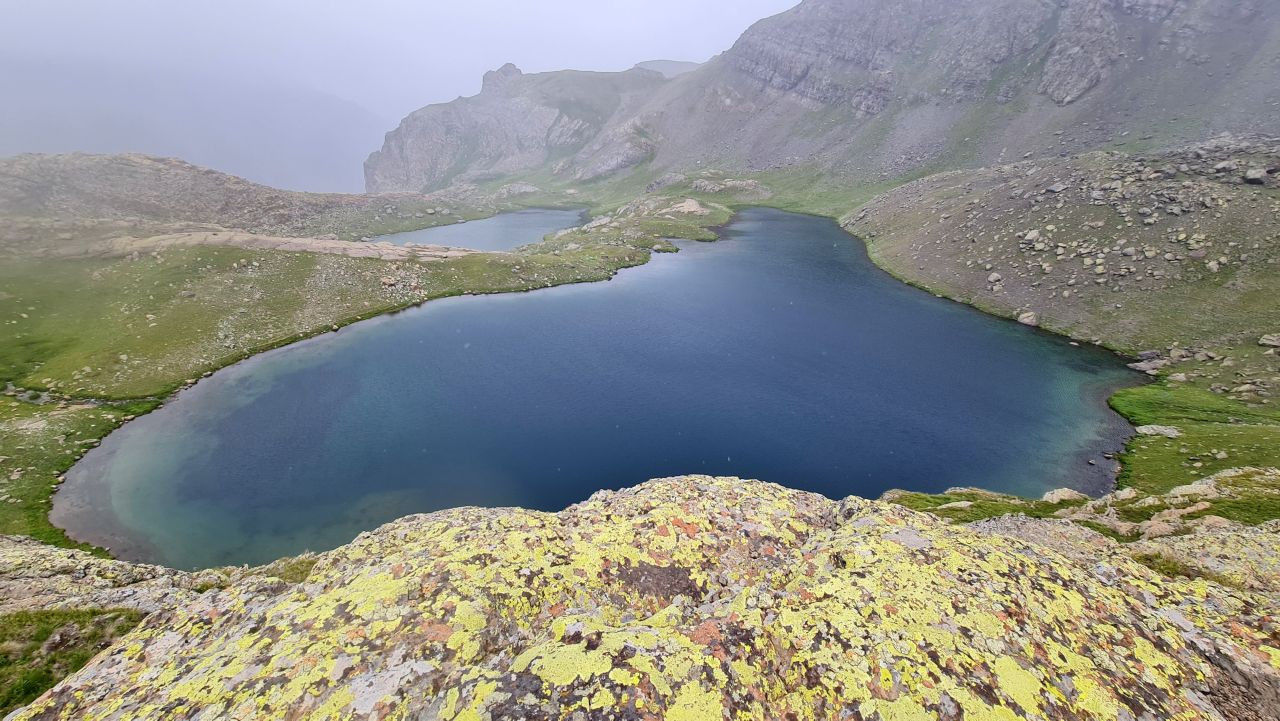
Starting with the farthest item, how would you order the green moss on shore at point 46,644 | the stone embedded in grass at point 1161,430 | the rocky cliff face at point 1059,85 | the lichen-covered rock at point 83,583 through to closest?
the rocky cliff face at point 1059,85, the stone embedded in grass at point 1161,430, the lichen-covered rock at point 83,583, the green moss on shore at point 46,644

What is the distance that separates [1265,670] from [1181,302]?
233ft

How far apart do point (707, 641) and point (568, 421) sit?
32.6 meters

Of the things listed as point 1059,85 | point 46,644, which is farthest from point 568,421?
point 1059,85

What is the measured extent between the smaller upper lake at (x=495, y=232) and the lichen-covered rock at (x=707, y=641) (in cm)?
11377

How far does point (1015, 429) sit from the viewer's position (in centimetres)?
4228

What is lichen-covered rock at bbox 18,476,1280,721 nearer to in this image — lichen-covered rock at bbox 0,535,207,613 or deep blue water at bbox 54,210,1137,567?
lichen-covered rock at bbox 0,535,207,613

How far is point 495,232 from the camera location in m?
153

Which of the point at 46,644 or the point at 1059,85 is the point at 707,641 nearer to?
the point at 46,644

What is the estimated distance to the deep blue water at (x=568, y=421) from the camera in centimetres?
3362

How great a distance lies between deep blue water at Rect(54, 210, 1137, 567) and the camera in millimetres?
33625

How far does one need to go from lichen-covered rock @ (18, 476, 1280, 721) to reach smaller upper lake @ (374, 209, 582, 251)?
114 meters

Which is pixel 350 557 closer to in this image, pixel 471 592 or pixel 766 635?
pixel 471 592

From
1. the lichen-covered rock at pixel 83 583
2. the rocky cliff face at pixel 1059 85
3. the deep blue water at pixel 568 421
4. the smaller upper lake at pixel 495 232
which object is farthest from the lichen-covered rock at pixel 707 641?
the rocky cliff face at pixel 1059 85

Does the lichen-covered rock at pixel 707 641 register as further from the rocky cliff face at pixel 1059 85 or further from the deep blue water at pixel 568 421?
the rocky cliff face at pixel 1059 85
